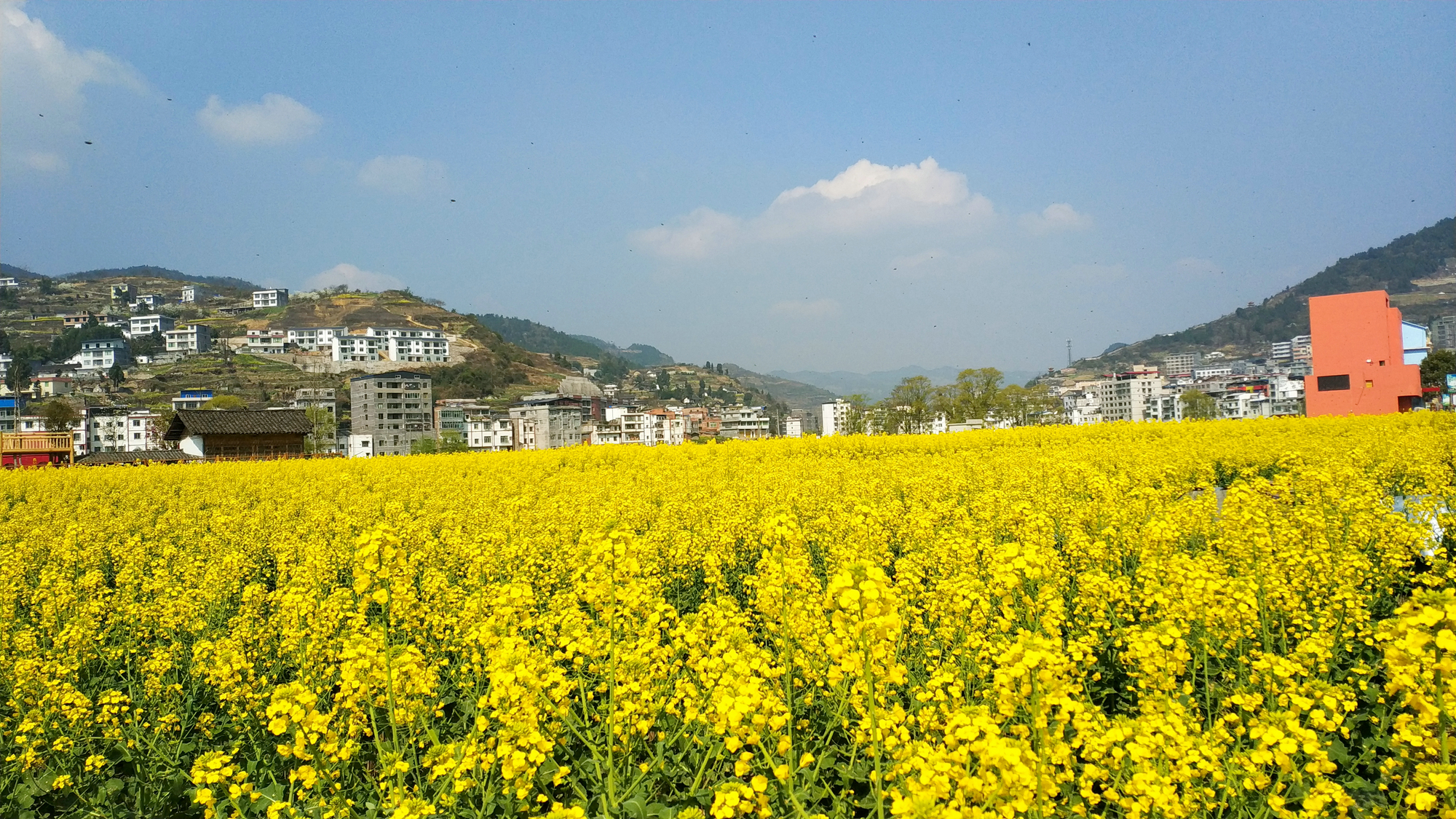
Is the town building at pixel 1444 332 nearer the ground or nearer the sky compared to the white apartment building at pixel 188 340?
nearer the ground

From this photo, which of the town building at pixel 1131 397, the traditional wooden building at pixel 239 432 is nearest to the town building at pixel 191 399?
the traditional wooden building at pixel 239 432

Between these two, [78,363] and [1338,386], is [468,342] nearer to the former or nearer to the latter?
[78,363]

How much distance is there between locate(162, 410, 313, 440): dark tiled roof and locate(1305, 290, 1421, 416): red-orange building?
47.4 meters

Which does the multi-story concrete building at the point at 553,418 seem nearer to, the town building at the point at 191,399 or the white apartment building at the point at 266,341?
the town building at the point at 191,399

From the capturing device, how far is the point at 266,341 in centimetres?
15712

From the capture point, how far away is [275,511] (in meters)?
11.8

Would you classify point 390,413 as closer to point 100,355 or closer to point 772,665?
point 100,355

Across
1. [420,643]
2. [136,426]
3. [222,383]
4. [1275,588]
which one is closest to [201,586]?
[420,643]

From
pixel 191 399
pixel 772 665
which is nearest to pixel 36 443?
pixel 772 665

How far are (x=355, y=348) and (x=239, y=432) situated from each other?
130 m

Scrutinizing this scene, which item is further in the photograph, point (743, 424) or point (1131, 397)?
point (1131, 397)

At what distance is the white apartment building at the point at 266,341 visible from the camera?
156000 millimetres

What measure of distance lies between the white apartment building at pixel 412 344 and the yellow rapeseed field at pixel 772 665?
169m

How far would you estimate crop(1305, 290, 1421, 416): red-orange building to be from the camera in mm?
32344
